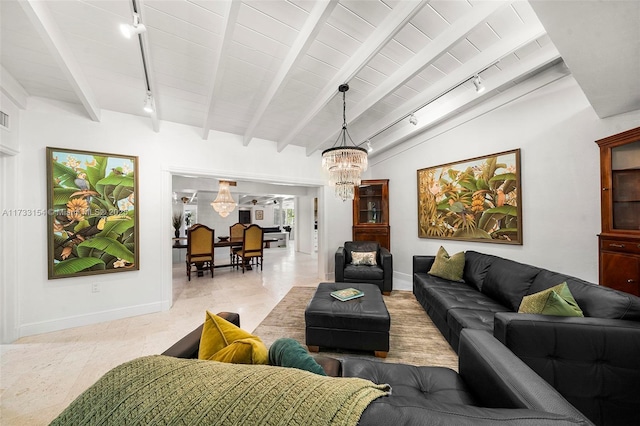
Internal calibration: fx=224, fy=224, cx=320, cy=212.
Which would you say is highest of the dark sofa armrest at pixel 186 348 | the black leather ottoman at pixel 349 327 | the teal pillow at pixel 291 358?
the teal pillow at pixel 291 358

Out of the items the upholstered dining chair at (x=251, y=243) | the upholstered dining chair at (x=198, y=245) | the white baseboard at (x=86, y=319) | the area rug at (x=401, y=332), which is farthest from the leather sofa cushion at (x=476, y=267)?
the upholstered dining chair at (x=198, y=245)

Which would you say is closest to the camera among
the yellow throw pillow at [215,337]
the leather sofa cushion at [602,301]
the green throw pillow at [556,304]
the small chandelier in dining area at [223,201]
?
the yellow throw pillow at [215,337]

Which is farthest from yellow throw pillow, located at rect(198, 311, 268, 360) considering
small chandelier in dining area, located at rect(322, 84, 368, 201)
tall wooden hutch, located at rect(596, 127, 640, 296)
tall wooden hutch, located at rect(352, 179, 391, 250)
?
tall wooden hutch, located at rect(352, 179, 391, 250)

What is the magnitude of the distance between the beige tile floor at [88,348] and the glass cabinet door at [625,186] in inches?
151

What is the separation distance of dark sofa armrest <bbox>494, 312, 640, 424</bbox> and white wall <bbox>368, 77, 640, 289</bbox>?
1.48m

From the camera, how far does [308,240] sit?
8.80m

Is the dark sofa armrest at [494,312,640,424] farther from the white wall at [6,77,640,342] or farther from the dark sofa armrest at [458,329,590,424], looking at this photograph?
the white wall at [6,77,640,342]

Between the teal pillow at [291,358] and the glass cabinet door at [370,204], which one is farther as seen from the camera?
the glass cabinet door at [370,204]

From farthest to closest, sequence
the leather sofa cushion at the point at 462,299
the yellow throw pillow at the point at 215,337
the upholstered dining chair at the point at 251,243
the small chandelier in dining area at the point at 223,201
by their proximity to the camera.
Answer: the small chandelier in dining area at the point at 223,201 → the upholstered dining chair at the point at 251,243 → the leather sofa cushion at the point at 462,299 → the yellow throw pillow at the point at 215,337

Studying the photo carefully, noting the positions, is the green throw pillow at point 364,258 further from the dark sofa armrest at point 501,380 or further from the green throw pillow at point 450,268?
the dark sofa armrest at point 501,380

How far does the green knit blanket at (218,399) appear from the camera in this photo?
0.51 meters

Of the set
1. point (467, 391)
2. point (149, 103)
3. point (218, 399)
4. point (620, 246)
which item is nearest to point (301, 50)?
point (149, 103)

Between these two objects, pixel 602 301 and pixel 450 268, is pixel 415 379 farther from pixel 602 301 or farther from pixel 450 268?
pixel 450 268

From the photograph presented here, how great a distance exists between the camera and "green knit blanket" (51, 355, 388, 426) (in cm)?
51
